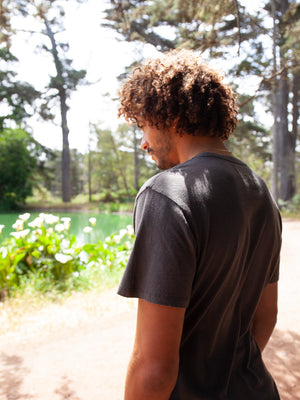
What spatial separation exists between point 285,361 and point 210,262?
7.78ft

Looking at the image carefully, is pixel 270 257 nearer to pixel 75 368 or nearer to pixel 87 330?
pixel 75 368

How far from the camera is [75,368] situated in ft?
8.35

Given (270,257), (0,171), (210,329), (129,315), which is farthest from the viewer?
(0,171)

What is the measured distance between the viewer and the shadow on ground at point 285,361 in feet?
7.45

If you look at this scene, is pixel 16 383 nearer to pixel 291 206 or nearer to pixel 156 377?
pixel 156 377

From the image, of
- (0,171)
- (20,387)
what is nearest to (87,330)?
(20,387)

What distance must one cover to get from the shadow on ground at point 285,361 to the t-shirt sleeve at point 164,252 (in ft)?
6.37

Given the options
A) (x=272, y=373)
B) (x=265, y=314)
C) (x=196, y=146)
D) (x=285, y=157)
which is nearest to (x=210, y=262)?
(x=196, y=146)

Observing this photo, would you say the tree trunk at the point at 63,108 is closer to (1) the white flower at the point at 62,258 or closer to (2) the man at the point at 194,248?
(1) the white flower at the point at 62,258

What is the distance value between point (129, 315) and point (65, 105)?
71.8ft

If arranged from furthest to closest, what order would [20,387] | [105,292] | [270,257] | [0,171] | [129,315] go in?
[0,171]
[105,292]
[129,315]
[20,387]
[270,257]

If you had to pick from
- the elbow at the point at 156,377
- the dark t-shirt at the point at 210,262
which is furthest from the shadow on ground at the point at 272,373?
the elbow at the point at 156,377

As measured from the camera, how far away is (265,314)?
1.04m

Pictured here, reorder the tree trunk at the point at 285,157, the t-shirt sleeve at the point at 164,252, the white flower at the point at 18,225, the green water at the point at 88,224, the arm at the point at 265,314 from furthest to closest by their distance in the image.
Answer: the tree trunk at the point at 285,157, the green water at the point at 88,224, the white flower at the point at 18,225, the arm at the point at 265,314, the t-shirt sleeve at the point at 164,252
